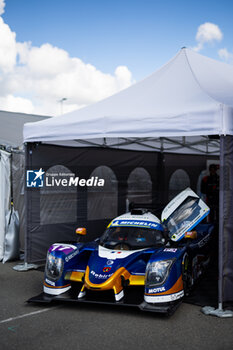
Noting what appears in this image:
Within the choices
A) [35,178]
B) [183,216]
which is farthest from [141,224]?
[35,178]

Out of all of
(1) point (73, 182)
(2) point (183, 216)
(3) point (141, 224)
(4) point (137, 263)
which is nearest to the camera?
(4) point (137, 263)

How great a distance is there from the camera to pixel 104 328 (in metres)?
4.84

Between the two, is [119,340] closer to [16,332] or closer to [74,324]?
[74,324]

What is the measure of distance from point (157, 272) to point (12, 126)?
576 inches

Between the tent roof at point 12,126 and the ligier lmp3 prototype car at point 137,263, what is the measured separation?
10.0 meters

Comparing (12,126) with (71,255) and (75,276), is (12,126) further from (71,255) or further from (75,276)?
(75,276)

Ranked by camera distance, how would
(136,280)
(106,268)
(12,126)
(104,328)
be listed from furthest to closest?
(12,126) → (136,280) → (106,268) → (104,328)

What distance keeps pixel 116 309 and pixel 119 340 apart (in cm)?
104

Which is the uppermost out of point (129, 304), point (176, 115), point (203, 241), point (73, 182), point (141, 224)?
point (176, 115)

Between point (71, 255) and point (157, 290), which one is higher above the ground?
point (71, 255)

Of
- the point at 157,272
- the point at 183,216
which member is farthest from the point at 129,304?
the point at 183,216

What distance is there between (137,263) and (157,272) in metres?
0.57

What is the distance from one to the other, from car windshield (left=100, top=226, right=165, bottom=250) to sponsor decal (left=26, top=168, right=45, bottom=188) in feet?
8.82

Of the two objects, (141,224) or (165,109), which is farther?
(141,224)
